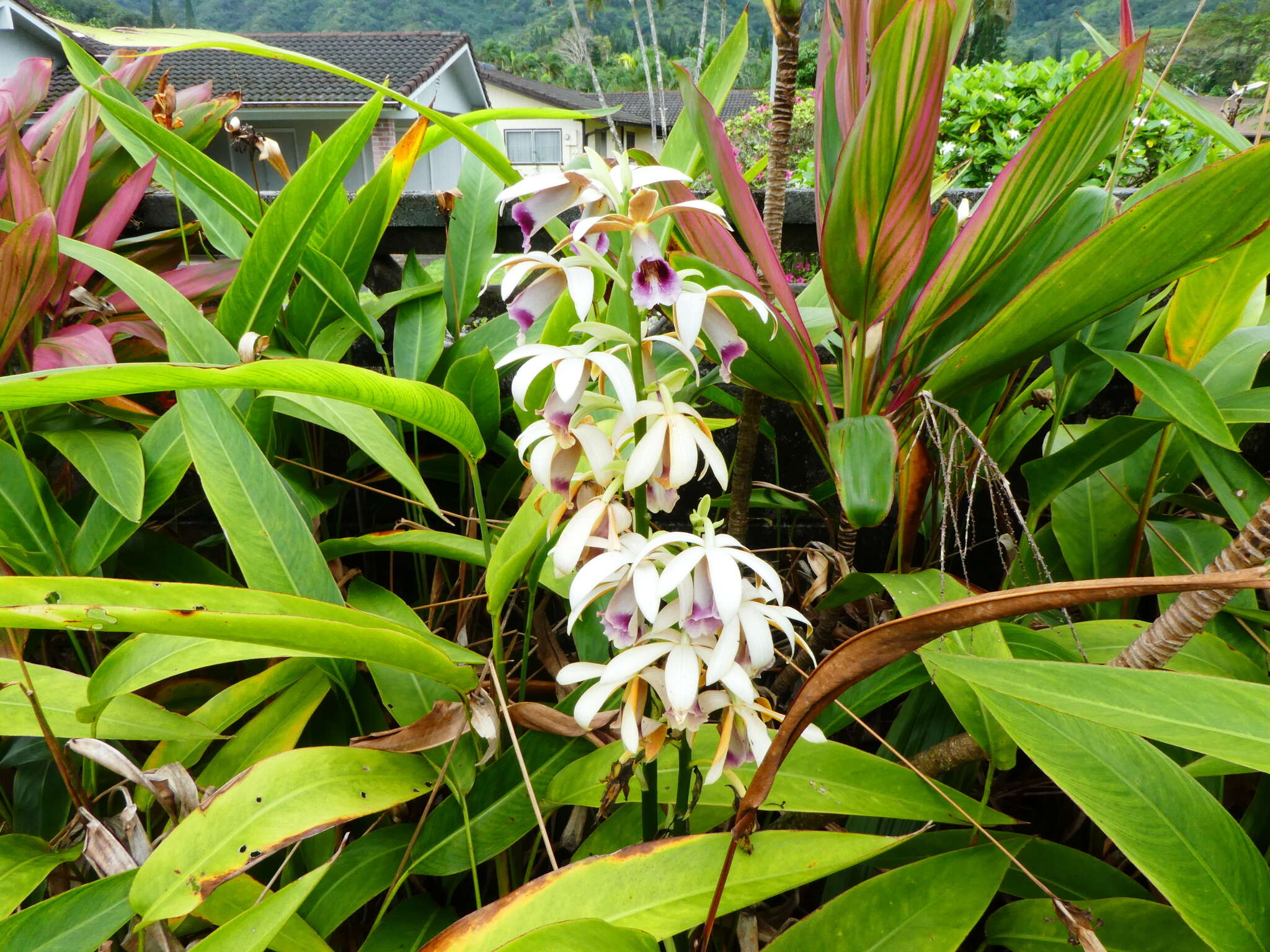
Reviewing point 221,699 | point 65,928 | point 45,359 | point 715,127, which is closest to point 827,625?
point 715,127

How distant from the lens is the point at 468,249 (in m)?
1.34

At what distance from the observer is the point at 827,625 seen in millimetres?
1008

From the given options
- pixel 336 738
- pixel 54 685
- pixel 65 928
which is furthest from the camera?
pixel 336 738

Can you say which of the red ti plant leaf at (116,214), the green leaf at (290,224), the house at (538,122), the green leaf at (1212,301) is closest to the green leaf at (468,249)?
the green leaf at (290,224)

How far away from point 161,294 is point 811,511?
93 cm

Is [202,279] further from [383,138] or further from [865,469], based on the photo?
[383,138]

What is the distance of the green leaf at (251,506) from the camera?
2.64ft

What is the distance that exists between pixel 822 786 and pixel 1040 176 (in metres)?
0.63

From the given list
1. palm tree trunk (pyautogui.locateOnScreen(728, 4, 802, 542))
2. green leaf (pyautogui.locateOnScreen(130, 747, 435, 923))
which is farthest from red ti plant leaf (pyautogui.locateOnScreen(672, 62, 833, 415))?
green leaf (pyautogui.locateOnScreen(130, 747, 435, 923))

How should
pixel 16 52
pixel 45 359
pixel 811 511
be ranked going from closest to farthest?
1. pixel 45 359
2. pixel 811 511
3. pixel 16 52

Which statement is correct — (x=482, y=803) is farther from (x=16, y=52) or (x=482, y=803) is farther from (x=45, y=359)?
(x=16, y=52)

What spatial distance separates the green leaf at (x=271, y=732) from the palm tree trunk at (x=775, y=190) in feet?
1.72

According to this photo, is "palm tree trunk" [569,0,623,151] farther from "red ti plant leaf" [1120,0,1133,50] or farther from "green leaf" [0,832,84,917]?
"green leaf" [0,832,84,917]

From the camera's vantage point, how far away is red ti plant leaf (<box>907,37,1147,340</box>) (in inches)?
29.2
